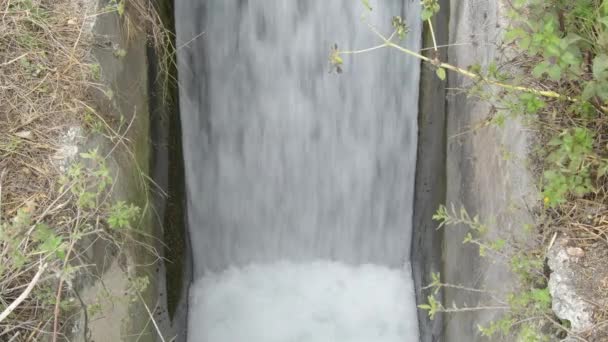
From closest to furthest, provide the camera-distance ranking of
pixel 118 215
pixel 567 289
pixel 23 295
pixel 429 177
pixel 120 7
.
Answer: pixel 23 295 < pixel 567 289 < pixel 118 215 < pixel 120 7 < pixel 429 177

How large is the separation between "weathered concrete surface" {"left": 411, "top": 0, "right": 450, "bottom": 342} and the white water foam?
13 cm

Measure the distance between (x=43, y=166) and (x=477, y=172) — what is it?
2134mm

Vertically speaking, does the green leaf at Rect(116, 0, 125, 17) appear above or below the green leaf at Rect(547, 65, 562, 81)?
above

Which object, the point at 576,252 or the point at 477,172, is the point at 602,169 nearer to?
the point at 576,252

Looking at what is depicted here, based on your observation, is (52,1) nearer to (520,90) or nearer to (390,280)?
(520,90)

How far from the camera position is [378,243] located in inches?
165

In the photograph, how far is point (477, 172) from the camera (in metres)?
3.18

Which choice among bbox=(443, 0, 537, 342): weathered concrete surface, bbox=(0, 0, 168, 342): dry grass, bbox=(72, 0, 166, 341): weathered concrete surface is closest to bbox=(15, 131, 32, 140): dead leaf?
bbox=(0, 0, 168, 342): dry grass

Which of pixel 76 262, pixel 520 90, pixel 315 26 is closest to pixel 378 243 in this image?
pixel 315 26

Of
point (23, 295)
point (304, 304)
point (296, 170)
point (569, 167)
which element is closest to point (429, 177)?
point (296, 170)

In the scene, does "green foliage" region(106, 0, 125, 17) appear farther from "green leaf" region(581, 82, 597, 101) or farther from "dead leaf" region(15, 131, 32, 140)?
"green leaf" region(581, 82, 597, 101)

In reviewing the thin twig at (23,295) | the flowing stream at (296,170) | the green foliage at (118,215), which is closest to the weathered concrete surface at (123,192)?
the green foliage at (118,215)

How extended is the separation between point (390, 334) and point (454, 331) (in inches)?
24.4

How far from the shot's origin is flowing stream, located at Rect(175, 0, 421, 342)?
3852 mm
